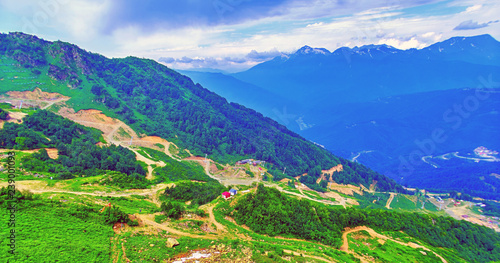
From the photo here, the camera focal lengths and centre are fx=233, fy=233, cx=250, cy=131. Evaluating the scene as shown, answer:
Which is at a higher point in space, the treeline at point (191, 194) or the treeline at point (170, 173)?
the treeline at point (170, 173)

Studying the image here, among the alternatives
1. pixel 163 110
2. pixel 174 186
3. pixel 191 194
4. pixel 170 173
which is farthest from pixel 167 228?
pixel 163 110

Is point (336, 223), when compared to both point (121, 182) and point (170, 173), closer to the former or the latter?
point (121, 182)

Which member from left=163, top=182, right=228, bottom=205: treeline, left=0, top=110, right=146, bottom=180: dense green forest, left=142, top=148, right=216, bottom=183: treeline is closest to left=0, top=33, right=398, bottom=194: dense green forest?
left=142, top=148, right=216, bottom=183: treeline

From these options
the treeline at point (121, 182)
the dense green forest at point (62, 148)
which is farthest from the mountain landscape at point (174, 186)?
the dense green forest at point (62, 148)

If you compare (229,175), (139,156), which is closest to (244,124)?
(229,175)

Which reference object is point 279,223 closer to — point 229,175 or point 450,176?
point 229,175

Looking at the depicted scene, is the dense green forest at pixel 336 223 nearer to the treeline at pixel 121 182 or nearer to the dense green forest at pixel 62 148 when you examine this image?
the treeline at pixel 121 182

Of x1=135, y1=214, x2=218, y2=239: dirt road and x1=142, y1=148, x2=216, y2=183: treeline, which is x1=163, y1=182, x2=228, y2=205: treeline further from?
x1=135, y1=214, x2=218, y2=239: dirt road
